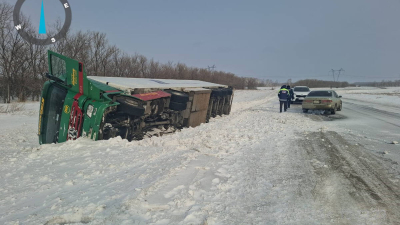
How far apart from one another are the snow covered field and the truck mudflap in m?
0.41

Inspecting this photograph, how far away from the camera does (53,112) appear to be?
22.8 feet

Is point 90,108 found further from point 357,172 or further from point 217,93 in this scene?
point 217,93

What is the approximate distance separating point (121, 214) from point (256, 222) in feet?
4.89

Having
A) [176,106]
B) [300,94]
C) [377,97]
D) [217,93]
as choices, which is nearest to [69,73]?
[176,106]

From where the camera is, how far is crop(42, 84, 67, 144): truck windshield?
6852 mm

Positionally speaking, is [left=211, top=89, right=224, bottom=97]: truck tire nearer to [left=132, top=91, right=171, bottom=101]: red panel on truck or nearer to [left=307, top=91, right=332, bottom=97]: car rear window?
[left=132, top=91, right=171, bottom=101]: red panel on truck

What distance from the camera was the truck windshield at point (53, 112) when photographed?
6.85 metres

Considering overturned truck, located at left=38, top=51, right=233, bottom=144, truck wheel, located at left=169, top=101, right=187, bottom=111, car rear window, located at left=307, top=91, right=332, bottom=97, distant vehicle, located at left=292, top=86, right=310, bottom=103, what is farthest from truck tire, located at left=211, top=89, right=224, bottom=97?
distant vehicle, located at left=292, top=86, right=310, bottom=103

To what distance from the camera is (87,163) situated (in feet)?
15.9

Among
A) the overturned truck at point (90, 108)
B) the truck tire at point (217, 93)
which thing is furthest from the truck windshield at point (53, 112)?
the truck tire at point (217, 93)

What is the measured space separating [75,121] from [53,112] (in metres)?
1.00

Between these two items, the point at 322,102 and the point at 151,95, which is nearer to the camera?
the point at 151,95

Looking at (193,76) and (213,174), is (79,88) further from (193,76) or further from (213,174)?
(193,76)

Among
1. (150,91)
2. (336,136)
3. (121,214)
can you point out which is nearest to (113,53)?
(150,91)
